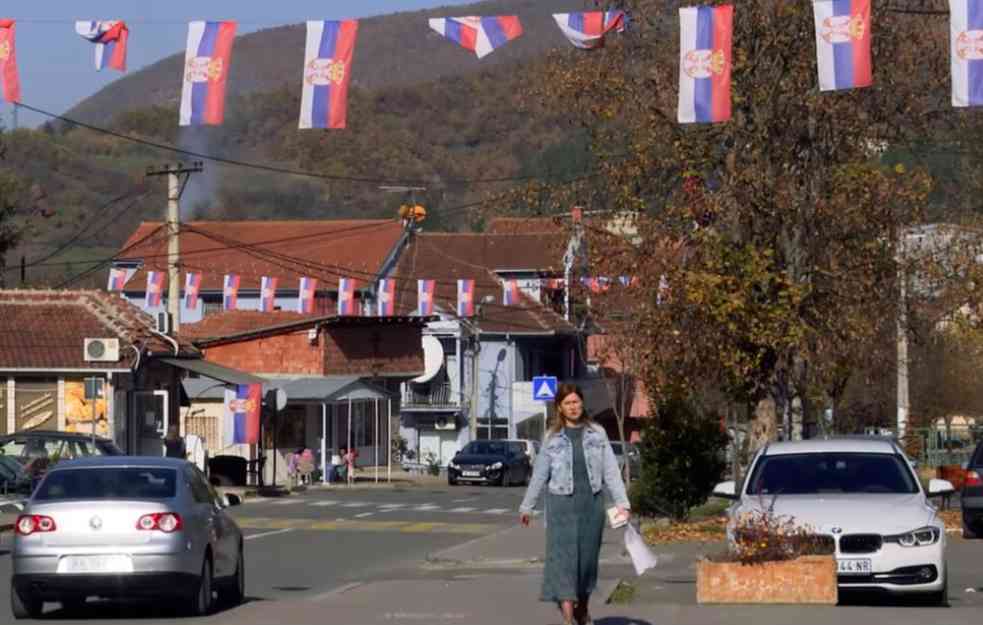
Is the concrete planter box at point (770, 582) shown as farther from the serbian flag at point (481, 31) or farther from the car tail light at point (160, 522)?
the serbian flag at point (481, 31)

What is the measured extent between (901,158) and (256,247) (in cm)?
4905

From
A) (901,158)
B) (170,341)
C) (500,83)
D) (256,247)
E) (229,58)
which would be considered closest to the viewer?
(229,58)

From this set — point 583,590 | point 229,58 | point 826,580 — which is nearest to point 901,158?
point 229,58

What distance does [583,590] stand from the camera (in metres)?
12.3

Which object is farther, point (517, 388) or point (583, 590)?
point (517, 388)

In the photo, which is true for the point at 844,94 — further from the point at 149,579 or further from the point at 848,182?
the point at 149,579

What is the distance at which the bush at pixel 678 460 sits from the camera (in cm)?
2705

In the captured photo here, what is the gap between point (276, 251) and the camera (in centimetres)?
7975

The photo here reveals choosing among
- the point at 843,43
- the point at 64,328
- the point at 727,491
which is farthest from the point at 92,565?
the point at 64,328

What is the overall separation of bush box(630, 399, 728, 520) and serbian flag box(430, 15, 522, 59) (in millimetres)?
7197

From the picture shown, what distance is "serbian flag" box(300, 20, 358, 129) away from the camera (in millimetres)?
22469

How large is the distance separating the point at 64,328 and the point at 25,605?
109ft

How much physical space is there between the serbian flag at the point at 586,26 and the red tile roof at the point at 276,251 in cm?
5235

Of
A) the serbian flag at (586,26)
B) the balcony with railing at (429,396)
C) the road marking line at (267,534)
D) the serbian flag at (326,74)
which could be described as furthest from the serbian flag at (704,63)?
the balcony with railing at (429,396)
